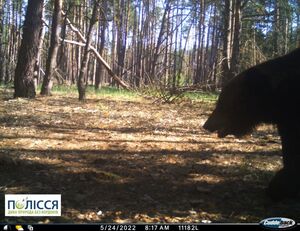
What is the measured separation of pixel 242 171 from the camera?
3.83m

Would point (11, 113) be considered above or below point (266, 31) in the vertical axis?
below

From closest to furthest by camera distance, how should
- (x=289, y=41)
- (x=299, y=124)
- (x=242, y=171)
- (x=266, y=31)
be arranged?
(x=299, y=124)
(x=242, y=171)
(x=289, y=41)
(x=266, y=31)

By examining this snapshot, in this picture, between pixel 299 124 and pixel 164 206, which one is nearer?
pixel 164 206

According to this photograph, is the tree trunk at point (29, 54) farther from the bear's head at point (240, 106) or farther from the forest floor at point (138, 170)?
the bear's head at point (240, 106)

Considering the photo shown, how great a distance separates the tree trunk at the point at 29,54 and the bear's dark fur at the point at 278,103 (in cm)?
628

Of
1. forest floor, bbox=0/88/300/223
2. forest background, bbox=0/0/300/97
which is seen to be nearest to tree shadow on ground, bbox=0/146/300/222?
forest floor, bbox=0/88/300/223

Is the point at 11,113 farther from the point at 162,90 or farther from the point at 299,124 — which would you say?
the point at 299,124

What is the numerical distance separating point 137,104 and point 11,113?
328 centimetres

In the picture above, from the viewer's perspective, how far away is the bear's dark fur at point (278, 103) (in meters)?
3.08

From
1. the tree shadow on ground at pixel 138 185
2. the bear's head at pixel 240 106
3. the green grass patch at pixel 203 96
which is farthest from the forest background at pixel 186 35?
the tree shadow on ground at pixel 138 185

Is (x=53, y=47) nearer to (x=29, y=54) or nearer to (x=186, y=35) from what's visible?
(x=29, y=54)

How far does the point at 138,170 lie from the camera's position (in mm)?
3629

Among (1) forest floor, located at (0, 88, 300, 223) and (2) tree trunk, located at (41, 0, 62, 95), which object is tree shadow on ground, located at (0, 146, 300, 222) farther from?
(2) tree trunk, located at (41, 0, 62, 95)

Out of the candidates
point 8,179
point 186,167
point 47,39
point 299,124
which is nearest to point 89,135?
point 186,167
